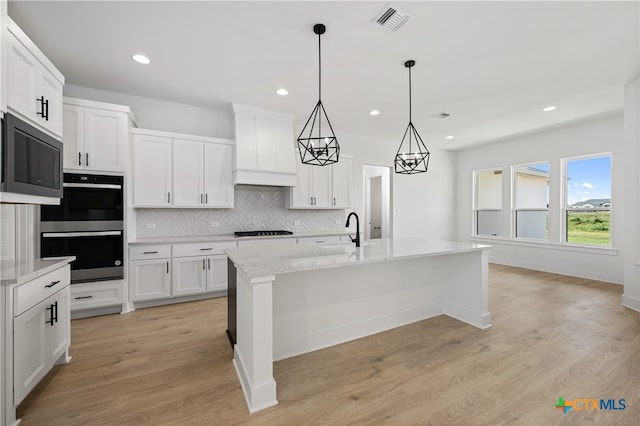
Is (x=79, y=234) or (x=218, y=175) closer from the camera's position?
(x=79, y=234)

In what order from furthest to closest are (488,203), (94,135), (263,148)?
1. (488,203)
2. (263,148)
3. (94,135)

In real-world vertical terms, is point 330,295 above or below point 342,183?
below

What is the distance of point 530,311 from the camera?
3258 millimetres

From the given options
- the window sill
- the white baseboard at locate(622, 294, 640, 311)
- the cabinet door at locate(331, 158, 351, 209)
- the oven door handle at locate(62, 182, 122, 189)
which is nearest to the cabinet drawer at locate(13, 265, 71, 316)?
the oven door handle at locate(62, 182, 122, 189)

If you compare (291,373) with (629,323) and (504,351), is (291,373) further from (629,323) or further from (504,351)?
(629,323)

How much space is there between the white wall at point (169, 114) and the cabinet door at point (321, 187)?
1.56 meters

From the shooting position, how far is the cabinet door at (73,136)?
2.97 meters

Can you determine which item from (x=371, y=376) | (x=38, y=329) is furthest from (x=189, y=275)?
(x=371, y=376)

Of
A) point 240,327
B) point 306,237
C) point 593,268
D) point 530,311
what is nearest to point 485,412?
point 240,327

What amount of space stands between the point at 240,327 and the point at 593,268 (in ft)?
20.1

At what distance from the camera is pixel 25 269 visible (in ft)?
5.74

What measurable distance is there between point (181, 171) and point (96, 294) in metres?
1.79

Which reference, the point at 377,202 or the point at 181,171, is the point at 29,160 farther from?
the point at 377,202

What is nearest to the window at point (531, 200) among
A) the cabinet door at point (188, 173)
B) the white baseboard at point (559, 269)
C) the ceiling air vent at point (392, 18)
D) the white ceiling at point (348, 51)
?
the white baseboard at point (559, 269)
